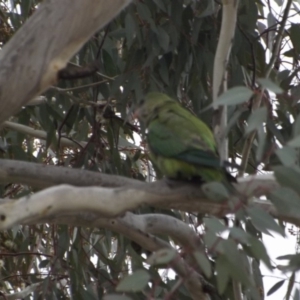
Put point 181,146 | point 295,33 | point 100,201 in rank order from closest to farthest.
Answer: point 100,201, point 181,146, point 295,33

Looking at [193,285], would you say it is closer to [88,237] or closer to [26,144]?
[88,237]

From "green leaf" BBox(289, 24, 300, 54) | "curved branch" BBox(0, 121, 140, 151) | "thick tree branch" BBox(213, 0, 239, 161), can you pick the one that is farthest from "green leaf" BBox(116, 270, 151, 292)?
"curved branch" BBox(0, 121, 140, 151)

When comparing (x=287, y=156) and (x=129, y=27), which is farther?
(x=129, y=27)

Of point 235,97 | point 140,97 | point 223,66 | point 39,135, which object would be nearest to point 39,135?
point 39,135

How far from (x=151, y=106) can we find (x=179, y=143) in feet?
1.00

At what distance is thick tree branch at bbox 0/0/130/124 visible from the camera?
6.04ft

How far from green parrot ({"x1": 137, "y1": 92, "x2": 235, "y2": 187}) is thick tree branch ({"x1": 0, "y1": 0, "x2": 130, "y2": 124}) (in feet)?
1.15

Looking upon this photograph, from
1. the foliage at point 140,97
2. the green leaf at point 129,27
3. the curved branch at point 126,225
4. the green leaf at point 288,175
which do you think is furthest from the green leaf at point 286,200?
the green leaf at point 129,27

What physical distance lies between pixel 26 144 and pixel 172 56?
107 centimetres

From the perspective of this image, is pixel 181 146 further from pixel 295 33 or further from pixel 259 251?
pixel 295 33

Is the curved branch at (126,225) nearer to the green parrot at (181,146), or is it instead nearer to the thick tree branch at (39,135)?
the green parrot at (181,146)

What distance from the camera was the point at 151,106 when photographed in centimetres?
230

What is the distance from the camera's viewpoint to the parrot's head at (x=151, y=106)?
7.43ft

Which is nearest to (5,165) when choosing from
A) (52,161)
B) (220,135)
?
(220,135)
